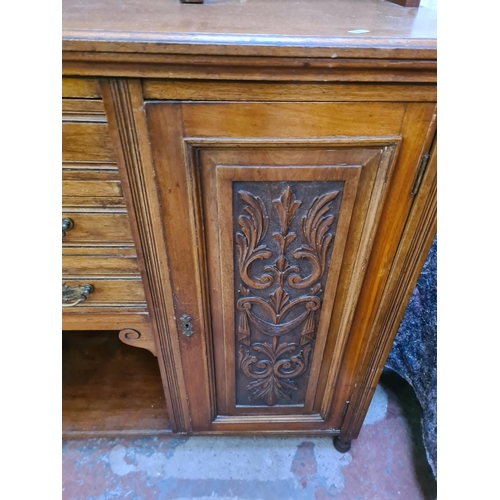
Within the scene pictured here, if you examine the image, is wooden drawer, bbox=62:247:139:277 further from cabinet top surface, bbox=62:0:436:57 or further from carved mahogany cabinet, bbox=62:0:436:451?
cabinet top surface, bbox=62:0:436:57

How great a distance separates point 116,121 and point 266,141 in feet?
0.65

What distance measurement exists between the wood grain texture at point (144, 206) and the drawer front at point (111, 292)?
0.03 metres

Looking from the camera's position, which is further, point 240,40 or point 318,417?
point 318,417

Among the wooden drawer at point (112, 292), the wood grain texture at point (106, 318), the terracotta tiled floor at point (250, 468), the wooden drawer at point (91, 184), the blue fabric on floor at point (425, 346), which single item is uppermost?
the wooden drawer at point (91, 184)

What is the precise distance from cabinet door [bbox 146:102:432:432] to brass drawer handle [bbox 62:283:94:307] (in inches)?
6.2

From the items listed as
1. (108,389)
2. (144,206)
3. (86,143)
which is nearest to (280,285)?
(144,206)

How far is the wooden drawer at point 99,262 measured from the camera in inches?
25.6

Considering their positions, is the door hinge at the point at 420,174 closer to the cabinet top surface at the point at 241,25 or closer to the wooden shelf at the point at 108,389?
the cabinet top surface at the point at 241,25

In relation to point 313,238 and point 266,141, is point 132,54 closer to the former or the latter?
point 266,141

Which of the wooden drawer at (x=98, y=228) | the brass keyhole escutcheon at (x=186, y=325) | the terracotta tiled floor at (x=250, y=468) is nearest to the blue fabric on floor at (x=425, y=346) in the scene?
the terracotta tiled floor at (x=250, y=468)

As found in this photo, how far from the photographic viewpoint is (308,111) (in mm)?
509

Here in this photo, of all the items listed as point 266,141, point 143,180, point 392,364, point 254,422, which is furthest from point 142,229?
point 392,364

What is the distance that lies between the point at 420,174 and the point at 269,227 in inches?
9.2

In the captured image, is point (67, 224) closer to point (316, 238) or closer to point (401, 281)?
point (316, 238)
